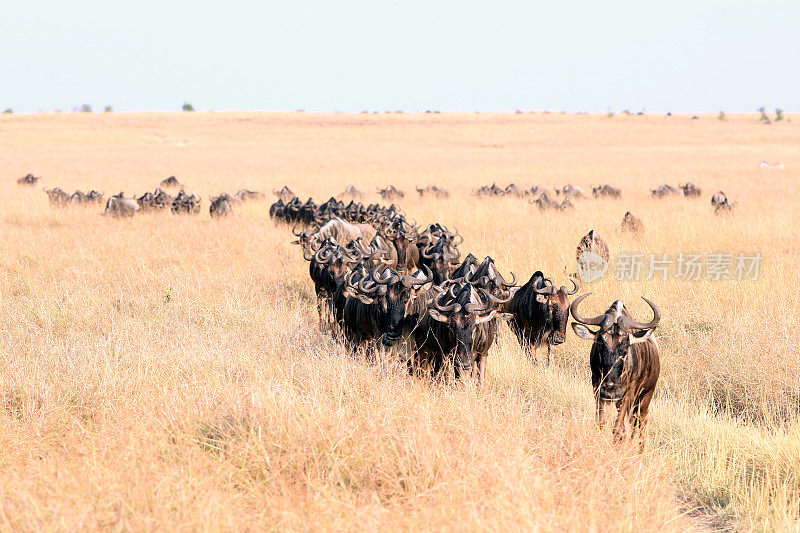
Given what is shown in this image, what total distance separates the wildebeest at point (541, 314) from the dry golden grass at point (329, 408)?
11.5 inches

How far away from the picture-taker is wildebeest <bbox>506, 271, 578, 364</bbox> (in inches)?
307

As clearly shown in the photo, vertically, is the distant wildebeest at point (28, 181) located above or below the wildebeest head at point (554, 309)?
above

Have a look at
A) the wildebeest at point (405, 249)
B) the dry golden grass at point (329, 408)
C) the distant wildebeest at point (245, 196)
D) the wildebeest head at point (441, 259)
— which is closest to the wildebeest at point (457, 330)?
the dry golden grass at point (329, 408)

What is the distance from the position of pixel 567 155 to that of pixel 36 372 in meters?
50.6

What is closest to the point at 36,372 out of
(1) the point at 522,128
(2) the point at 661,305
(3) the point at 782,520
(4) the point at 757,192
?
(3) the point at 782,520

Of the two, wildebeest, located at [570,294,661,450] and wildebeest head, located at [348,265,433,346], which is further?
wildebeest head, located at [348,265,433,346]

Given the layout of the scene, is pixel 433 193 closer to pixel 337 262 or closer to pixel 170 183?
pixel 170 183

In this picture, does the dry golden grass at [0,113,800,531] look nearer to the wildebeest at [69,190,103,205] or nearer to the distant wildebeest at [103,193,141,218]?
the distant wildebeest at [103,193,141,218]

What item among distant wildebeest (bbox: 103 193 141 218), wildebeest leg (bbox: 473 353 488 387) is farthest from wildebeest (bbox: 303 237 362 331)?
distant wildebeest (bbox: 103 193 141 218)

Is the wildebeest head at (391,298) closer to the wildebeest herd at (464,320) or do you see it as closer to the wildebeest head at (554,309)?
the wildebeest herd at (464,320)

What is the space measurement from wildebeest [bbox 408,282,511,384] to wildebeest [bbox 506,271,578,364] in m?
0.92

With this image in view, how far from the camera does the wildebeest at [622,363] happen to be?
5.15m

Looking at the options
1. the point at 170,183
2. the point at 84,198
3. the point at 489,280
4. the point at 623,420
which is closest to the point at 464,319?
the point at 623,420

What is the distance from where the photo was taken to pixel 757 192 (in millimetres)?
24375
